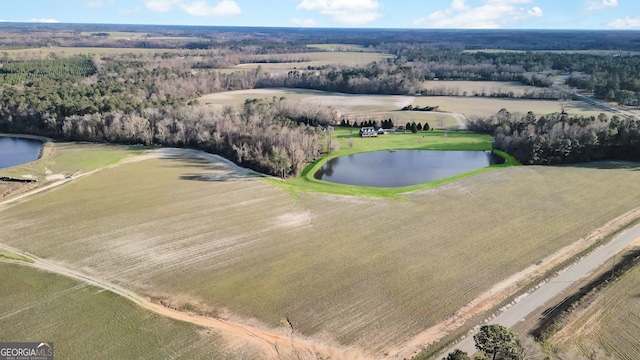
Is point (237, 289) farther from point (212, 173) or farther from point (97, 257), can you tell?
point (212, 173)

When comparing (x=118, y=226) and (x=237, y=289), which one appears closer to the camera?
(x=237, y=289)

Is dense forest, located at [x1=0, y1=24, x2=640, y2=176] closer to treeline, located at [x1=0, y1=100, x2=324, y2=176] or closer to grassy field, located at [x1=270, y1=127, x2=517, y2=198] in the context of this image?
treeline, located at [x1=0, y1=100, x2=324, y2=176]

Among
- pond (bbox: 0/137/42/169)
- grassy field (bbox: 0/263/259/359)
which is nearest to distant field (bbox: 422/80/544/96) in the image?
pond (bbox: 0/137/42/169)

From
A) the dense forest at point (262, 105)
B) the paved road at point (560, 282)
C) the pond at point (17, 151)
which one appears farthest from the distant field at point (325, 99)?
the paved road at point (560, 282)

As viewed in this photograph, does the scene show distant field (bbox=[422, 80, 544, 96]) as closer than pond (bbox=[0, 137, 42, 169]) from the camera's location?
No

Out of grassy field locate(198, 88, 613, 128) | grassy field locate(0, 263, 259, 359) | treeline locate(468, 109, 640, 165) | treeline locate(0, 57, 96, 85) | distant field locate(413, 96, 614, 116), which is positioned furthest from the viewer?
treeline locate(0, 57, 96, 85)

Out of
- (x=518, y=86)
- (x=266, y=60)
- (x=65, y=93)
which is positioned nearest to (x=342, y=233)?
(x=65, y=93)
